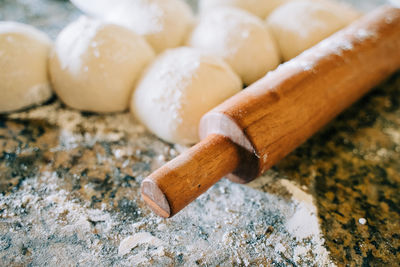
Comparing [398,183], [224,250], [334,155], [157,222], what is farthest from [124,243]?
[398,183]

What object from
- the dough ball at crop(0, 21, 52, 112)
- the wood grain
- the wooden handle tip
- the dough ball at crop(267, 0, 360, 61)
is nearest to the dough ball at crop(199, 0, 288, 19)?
the dough ball at crop(267, 0, 360, 61)

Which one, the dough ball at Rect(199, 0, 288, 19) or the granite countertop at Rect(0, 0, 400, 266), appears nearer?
the granite countertop at Rect(0, 0, 400, 266)

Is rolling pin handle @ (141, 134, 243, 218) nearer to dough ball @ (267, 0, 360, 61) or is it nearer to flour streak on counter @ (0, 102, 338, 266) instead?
flour streak on counter @ (0, 102, 338, 266)

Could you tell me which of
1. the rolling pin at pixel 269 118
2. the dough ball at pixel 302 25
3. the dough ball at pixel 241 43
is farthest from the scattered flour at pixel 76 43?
the dough ball at pixel 302 25

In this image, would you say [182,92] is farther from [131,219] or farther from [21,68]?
[21,68]

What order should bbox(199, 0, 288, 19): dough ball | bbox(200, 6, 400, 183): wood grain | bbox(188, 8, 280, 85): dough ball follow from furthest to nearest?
bbox(199, 0, 288, 19): dough ball → bbox(188, 8, 280, 85): dough ball → bbox(200, 6, 400, 183): wood grain

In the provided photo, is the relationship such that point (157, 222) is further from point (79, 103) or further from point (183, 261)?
point (79, 103)
